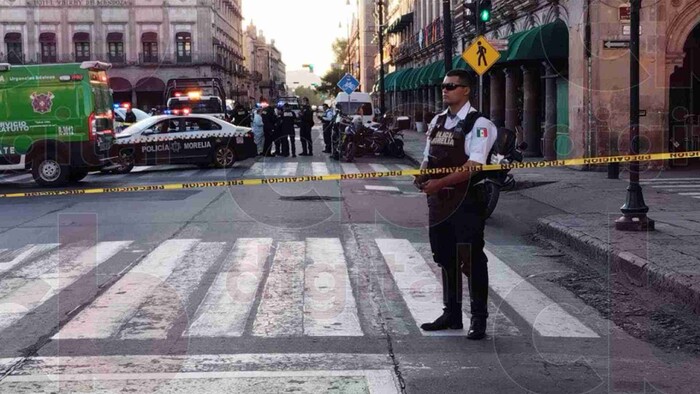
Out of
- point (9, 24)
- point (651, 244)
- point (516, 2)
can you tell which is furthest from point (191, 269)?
point (9, 24)

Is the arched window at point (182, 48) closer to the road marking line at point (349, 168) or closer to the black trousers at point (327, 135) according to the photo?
the black trousers at point (327, 135)

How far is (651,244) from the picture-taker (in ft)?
32.0

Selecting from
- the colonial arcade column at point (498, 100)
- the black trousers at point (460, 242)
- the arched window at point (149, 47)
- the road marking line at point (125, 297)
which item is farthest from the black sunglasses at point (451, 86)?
the arched window at point (149, 47)

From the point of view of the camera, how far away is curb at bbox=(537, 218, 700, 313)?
7.63 m

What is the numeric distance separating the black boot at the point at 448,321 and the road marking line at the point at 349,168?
15819 mm

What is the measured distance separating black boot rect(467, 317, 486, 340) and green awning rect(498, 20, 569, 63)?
16.9 metres

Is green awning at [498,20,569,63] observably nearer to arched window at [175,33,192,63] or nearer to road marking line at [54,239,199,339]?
road marking line at [54,239,199,339]

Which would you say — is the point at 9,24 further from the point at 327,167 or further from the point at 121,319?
the point at 121,319

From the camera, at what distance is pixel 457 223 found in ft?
20.9

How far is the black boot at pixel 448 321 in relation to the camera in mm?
6617

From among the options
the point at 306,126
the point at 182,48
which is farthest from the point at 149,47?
the point at 306,126

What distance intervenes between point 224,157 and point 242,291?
53.2 ft

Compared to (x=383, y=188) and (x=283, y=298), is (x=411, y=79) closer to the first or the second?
(x=383, y=188)

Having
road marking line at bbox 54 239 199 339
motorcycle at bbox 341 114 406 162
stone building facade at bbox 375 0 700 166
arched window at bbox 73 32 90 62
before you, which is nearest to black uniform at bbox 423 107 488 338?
road marking line at bbox 54 239 199 339
